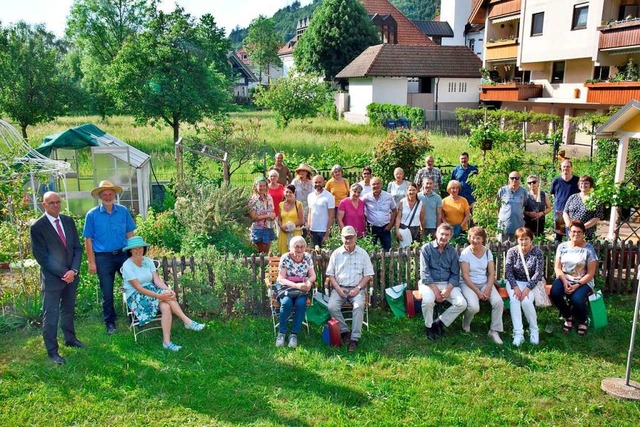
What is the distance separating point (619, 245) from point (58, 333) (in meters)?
8.02

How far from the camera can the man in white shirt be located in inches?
339

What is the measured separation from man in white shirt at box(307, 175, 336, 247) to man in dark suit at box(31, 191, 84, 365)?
11.8 feet

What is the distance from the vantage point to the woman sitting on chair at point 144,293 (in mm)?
6637

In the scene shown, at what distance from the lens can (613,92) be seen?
837 inches

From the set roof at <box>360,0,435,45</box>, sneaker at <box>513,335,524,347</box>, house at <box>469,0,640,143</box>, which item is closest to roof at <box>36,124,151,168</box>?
sneaker at <box>513,335,524,347</box>

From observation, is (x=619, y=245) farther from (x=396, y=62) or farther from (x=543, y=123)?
(x=396, y=62)

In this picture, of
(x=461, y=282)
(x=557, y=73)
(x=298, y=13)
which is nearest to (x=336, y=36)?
(x=557, y=73)

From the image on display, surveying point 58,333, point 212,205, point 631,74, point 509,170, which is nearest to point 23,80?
point 212,205

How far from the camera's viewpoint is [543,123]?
2950cm

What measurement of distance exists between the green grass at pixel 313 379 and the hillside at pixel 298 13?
86.9 m

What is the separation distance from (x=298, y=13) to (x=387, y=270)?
505 feet

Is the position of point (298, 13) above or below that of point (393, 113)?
above

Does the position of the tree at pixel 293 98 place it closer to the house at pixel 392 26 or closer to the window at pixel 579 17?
the window at pixel 579 17

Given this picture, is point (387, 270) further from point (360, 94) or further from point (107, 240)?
point (360, 94)
